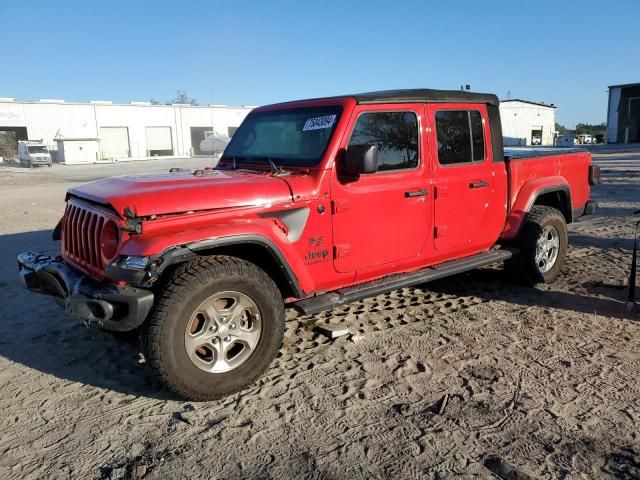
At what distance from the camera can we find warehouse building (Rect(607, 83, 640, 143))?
45844 mm

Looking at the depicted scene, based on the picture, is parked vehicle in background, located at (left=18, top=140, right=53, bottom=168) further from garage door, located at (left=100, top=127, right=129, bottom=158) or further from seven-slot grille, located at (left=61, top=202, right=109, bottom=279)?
seven-slot grille, located at (left=61, top=202, right=109, bottom=279)

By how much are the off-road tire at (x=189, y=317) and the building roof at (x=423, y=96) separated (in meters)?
1.69

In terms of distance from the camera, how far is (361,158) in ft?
11.6

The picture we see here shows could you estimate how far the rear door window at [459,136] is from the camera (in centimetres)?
443

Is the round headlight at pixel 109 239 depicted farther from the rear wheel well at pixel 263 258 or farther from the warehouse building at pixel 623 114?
the warehouse building at pixel 623 114

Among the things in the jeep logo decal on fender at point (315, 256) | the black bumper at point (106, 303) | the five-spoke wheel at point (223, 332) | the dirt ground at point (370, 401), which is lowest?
the dirt ground at point (370, 401)

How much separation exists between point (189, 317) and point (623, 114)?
2093 inches

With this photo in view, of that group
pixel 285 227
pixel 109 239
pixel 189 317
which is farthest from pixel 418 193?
pixel 109 239

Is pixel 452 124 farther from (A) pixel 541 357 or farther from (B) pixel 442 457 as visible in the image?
(B) pixel 442 457

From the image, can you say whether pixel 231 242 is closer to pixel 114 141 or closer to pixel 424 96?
pixel 424 96

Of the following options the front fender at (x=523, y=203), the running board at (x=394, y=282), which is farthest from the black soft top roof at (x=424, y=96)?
the running board at (x=394, y=282)

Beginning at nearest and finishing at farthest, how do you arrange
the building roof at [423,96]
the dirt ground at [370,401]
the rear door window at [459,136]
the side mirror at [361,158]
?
the dirt ground at [370,401]
the side mirror at [361,158]
the building roof at [423,96]
the rear door window at [459,136]

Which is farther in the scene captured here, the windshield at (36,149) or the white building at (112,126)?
the white building at (112,126)

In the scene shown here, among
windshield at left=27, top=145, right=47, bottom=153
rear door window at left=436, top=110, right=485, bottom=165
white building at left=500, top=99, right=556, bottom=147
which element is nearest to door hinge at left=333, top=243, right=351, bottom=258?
rear door window at left=436, top=110, right=485, bottom=165
